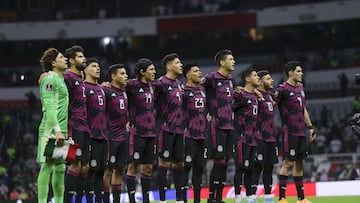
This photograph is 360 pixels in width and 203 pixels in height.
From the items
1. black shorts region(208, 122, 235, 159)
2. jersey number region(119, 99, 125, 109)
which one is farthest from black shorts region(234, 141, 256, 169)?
jersey number region(119, 99, 125, 109)

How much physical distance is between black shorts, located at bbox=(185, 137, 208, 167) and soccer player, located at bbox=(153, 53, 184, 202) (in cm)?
10

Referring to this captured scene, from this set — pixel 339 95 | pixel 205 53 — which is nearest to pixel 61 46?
pixel 205 53

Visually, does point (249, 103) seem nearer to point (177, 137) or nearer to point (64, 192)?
point (177, 137)

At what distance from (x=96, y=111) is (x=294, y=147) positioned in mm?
4115

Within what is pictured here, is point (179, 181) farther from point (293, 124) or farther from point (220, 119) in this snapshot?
point (293, 124)

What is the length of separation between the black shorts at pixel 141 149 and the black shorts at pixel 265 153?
2.22m

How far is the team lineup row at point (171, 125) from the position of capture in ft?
47.2

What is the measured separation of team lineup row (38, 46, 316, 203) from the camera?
14398mm

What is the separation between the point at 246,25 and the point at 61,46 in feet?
27.7

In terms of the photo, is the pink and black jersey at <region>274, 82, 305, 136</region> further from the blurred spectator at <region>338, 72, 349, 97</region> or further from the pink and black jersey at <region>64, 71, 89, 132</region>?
the blurred spectator at <region>338, 72, 349, 97</region>

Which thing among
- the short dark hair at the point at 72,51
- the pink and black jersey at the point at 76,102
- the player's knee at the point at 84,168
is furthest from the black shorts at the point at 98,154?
the short dark hair at the point at 72,51

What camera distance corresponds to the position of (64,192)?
1401 centimetres

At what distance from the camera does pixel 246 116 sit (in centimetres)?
1664

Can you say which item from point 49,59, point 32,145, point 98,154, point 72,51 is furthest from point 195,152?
point 32,145
